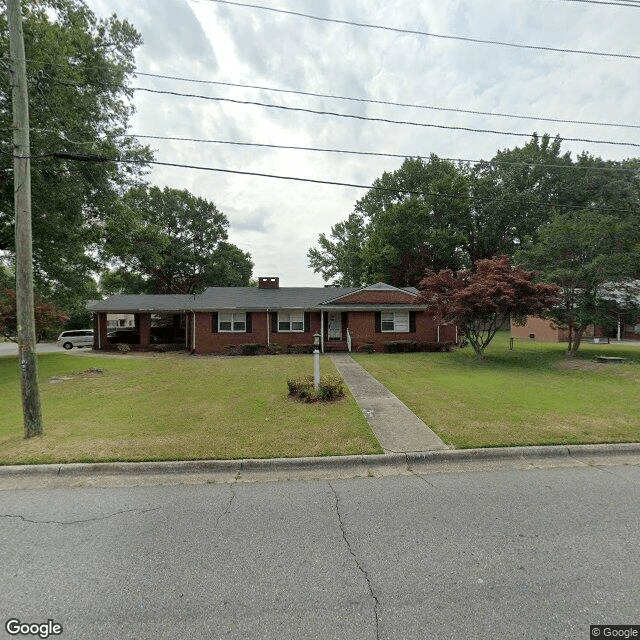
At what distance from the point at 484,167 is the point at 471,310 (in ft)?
105

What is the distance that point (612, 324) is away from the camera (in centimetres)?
1514

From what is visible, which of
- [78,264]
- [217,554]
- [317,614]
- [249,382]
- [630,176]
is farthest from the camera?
[630,176]

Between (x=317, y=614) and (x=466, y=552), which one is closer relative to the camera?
(x=317, y=614)

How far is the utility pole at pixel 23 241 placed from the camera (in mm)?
5605

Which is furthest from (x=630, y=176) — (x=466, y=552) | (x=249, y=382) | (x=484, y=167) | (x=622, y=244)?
(x=466, y=552)

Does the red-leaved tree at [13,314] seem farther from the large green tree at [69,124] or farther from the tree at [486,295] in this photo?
the tree at [486,295]

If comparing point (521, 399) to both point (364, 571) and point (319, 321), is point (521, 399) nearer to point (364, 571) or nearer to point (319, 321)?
point (364, 571)

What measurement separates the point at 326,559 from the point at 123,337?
82.8 feet

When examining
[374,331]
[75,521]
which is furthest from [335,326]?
[75,521]

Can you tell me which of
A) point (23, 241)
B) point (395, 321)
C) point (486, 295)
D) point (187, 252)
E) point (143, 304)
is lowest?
point (395, 321)

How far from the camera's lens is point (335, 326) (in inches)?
831

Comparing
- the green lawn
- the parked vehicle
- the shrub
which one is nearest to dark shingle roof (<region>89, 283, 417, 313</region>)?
the parked vehicle

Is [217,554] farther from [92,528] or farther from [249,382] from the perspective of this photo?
[249,382]

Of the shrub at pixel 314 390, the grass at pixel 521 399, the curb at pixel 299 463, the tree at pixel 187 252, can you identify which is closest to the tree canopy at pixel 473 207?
the tree at pixel 187 252
